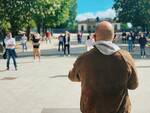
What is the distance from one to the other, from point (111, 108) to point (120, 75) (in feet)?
1.13

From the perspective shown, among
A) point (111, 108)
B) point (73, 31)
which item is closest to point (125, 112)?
point (111, 108)

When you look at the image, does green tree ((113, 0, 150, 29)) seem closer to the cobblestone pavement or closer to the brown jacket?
the cobblestone pavement

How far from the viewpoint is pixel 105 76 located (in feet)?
16.6

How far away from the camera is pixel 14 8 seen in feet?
131

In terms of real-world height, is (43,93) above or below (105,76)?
below

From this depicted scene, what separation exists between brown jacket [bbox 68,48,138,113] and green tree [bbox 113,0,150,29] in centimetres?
7874

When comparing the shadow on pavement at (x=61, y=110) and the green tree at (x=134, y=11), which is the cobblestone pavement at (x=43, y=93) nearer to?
the shadow on pavement at (x=61, y=110)

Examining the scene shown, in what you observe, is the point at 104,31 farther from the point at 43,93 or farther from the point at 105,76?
the point at 43,93

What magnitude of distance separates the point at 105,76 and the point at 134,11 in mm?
85916

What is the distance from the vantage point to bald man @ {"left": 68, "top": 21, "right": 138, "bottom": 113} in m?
5.00

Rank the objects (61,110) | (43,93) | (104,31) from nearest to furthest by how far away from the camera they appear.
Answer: (104,31) → (61,110) → (43,93)

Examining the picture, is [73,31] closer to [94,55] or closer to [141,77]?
[141,77]

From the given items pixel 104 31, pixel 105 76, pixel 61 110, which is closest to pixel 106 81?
pixel 105 76

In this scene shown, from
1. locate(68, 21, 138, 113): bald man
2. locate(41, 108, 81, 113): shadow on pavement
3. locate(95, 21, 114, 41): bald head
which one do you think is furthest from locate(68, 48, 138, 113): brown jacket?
locate(41, 108, 81, 113): shadow on pavement
